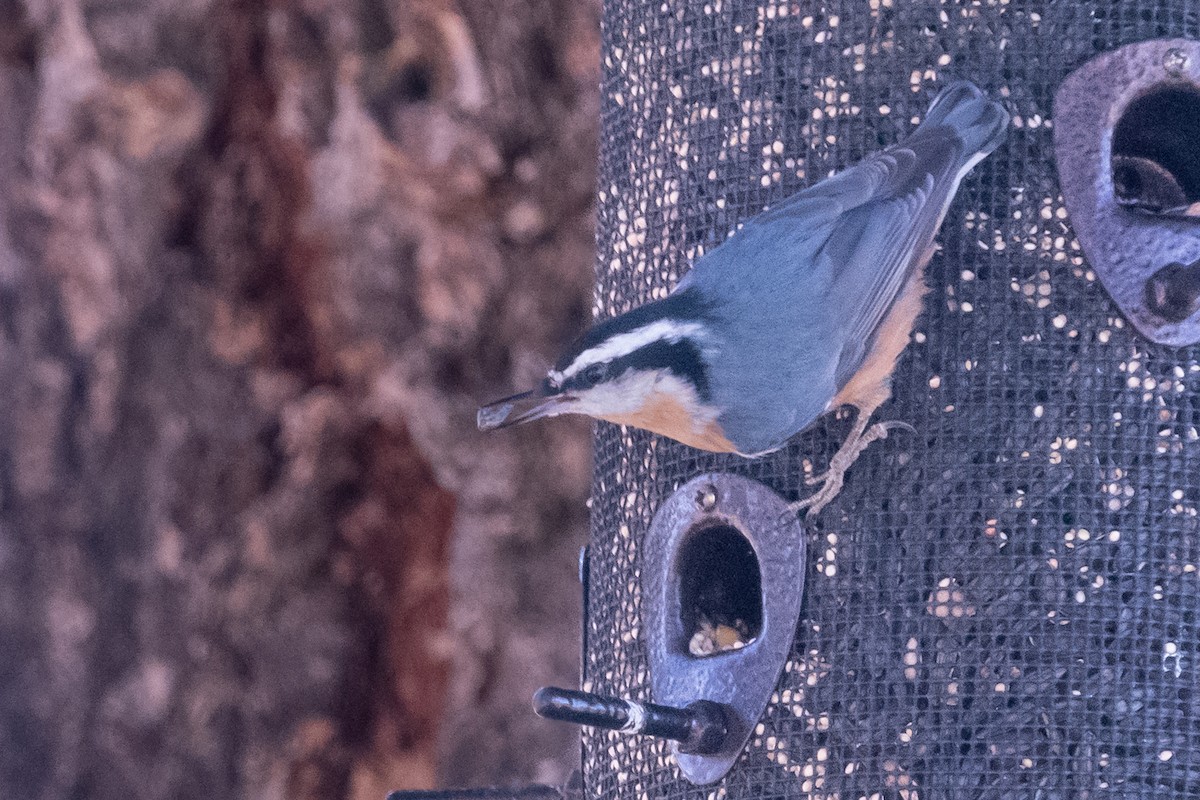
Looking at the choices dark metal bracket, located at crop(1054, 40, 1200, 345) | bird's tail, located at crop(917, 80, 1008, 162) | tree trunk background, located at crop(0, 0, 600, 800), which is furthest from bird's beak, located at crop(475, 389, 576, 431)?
tree trunk background, located at crop(0, 0, 600, 800)

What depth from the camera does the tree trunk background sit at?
622 centimetres

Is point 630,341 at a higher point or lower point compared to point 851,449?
Answer: higher

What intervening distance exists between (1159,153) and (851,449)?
84 centimetres

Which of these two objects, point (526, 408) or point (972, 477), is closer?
point (526, 408)

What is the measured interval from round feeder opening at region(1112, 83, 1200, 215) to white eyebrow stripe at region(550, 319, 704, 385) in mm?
865

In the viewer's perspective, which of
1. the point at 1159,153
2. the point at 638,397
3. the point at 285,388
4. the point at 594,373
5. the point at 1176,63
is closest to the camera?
the point at 594,373

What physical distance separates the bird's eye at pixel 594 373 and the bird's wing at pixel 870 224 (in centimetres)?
39

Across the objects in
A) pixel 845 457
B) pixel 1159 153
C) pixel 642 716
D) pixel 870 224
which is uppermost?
pixel 1159 153

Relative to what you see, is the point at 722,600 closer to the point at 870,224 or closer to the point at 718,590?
the point at 718,590

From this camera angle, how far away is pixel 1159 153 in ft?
14.3

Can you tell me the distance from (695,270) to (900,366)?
39cm

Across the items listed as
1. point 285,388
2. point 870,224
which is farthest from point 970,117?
point 285,388

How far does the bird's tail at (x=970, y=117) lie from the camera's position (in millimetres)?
4023

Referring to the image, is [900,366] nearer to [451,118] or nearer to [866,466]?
[866,466]
